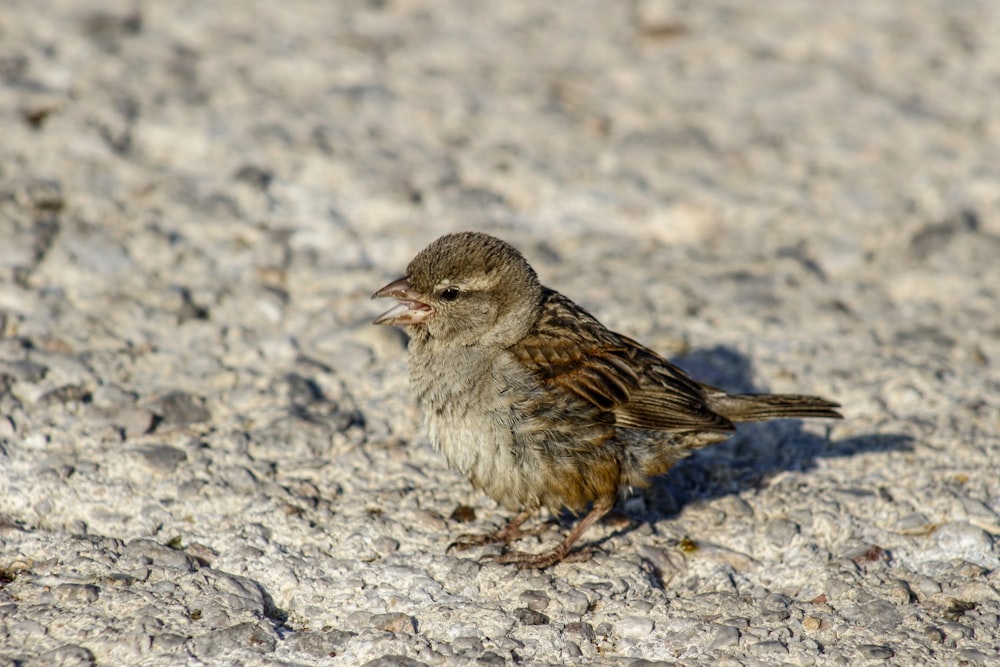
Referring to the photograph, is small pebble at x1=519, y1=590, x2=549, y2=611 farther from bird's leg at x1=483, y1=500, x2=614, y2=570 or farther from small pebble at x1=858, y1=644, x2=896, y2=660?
small pebble at x1=858, y1=644, x2=896, y2=660

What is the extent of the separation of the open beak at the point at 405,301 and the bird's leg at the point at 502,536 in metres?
0.88

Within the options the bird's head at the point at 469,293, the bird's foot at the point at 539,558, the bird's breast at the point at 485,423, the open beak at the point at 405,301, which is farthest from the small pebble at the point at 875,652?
the open beak at the point at 405,301

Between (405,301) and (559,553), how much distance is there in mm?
1194

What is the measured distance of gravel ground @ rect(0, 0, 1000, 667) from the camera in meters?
3.77

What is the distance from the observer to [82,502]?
4121 mm

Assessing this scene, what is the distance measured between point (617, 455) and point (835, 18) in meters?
5.13

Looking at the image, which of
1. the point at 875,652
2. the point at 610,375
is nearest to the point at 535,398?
the point at 610,375

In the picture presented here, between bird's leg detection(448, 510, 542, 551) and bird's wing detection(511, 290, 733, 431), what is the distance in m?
0.53

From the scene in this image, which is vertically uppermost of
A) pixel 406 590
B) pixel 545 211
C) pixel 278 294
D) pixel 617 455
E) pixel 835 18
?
pixel 835 18

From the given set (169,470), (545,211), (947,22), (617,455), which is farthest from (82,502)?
(947,22)

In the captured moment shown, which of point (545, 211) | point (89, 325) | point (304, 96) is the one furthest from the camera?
point (304, 96)

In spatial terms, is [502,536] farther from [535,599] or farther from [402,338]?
[402,338]

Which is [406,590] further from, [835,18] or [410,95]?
[835,18]

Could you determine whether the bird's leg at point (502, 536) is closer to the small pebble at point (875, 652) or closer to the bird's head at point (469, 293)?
the bird's head at point (469, 293)
